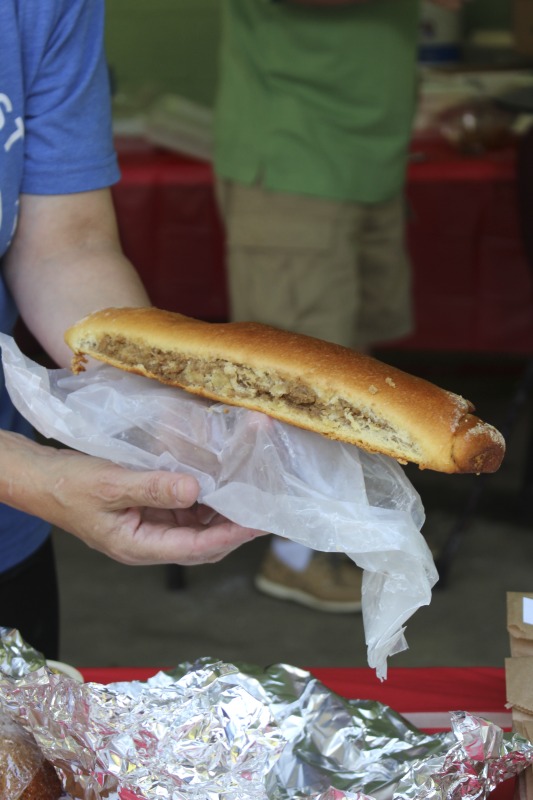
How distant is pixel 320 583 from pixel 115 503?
190 cm

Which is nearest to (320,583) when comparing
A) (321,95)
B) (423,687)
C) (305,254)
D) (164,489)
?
(305,254)

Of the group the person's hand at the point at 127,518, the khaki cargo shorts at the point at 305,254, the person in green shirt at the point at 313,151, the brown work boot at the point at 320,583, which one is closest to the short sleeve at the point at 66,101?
the person's hand at the point at 127,518

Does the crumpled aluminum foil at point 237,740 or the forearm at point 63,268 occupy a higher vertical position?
the forearm at point 63,268

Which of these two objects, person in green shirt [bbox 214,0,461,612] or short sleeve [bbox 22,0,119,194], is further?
person in green shirt [bbox 214,0,461,612]

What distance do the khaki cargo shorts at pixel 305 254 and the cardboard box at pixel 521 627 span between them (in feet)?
5.22

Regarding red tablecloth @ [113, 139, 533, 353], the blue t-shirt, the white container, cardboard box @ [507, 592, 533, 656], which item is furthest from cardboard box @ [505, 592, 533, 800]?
the white container

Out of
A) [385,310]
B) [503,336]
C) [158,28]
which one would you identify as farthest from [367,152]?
[158,28]

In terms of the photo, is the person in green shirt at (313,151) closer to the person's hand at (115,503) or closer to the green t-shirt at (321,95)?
the green t-shirt at (321,95)

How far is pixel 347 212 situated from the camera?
2.44m

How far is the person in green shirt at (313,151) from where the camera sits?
7.46 ft

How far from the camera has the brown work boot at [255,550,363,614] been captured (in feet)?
9.00

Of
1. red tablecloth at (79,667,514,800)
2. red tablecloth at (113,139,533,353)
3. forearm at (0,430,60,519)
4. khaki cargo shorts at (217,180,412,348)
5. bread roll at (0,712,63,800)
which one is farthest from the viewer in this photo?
red tablecloth at (113,139,533,353)

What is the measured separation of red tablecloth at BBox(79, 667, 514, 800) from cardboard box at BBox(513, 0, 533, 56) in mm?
3439

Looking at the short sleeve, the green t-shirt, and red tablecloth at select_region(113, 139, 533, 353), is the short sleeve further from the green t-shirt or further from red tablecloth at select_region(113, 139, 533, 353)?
red tablecloth at select_region(113, 139, 533, 353)
